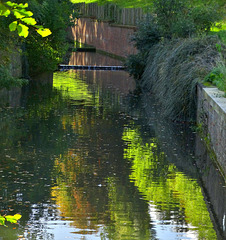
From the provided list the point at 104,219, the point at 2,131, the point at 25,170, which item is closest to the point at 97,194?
the point at 104,219

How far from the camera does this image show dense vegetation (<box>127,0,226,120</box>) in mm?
15352

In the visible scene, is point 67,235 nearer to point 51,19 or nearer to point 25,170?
point 25,170

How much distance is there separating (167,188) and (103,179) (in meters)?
1.05

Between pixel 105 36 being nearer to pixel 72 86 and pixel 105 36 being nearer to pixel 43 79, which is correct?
pixel 43 79

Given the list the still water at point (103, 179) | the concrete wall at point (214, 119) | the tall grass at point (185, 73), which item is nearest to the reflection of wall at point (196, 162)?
the still water at point (103, 179)

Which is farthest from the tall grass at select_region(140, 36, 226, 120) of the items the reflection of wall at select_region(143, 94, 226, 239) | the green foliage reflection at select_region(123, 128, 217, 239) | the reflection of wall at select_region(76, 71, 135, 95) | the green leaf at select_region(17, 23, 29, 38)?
the green leaf at select_region(17, 23, 29, 38)

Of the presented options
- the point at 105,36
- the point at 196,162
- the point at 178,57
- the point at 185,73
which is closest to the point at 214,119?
the point at 196,162

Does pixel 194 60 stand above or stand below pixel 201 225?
above

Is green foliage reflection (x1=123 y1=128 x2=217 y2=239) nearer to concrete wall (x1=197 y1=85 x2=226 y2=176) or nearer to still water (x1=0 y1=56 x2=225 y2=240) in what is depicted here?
still water (x1=0 y1=56 x2=225 y2=240)

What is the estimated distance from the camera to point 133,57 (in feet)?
87.9

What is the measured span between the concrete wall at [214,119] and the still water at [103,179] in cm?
36

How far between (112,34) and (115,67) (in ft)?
37.7

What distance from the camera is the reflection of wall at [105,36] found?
134 ft

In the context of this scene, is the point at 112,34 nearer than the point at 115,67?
No
